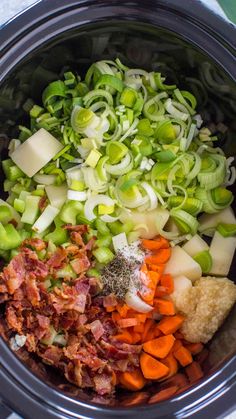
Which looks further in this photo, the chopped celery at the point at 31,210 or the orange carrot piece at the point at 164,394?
the chopped celery at the point at 31,210

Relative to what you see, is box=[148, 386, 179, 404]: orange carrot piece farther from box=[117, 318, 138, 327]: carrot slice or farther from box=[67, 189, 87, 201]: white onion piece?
box=[67, 189, 87, 201]: white onion piece

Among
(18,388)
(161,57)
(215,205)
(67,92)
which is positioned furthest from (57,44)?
(18,388)

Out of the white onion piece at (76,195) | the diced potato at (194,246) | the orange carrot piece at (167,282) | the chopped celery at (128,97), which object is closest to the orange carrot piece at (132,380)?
the orange carrot piece at (167,282)

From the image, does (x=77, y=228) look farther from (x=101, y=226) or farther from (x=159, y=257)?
(x=159, y=257)

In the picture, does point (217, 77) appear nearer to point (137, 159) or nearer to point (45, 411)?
point (137, 159)

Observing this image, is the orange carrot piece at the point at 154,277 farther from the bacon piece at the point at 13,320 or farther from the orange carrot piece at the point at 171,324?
the bacon piece at the point at 13,320

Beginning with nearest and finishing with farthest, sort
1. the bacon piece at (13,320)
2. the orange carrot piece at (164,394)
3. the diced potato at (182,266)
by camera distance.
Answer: the orange carrot piece at (164,394) < the bacon piece at (13,320) < the diced potato at (182,266)
